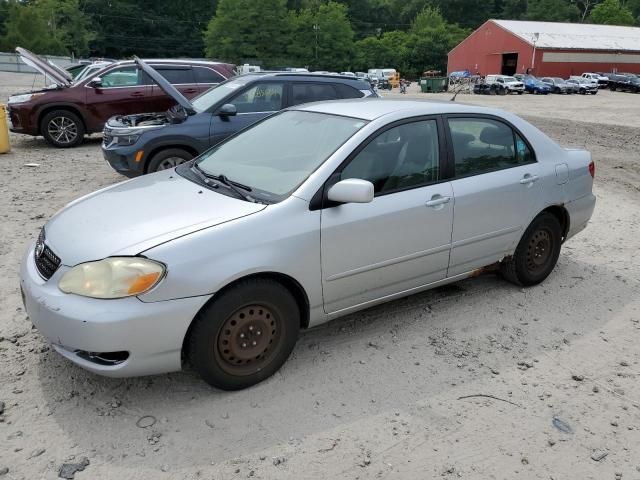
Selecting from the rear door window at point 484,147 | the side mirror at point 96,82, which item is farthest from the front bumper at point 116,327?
the side mirror at point 96,82

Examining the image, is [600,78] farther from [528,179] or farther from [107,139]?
[528,179]

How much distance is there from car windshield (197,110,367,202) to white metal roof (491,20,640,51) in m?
57.9

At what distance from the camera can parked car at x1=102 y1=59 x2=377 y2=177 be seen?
24.6ft

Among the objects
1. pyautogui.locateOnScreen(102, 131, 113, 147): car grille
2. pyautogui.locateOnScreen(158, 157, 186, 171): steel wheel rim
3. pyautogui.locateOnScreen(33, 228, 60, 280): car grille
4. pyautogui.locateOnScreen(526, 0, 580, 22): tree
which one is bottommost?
pyautogui.locateOnScreen(158, 157, 186, 171): steel wheel rim

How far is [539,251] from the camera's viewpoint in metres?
4.86

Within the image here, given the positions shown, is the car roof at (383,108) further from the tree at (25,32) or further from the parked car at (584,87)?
the tree at (25,32)

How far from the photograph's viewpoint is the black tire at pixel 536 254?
15.4 feet

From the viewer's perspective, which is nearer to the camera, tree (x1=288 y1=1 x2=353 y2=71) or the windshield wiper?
the windshield wiper

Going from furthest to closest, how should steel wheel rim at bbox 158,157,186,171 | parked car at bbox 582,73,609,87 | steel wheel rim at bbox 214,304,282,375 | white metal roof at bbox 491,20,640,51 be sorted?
white metal roof at bbox 491,20,640,51 → parked car at bbox 582,73,609,87 → steel wheel rim at bbox 158,157,186,171 → steel wheel rim at bbox 214,304,282,375

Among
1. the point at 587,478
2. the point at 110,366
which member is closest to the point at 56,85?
the point at 110,366

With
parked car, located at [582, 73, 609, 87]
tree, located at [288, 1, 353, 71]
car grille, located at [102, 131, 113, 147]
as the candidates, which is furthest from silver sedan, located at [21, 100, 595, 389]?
tree, located at [288, 1, 353, 71]

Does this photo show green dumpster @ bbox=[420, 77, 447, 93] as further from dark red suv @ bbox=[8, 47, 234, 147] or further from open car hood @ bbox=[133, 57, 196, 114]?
open car hood @ bbox=[133, 57, 196, 114]

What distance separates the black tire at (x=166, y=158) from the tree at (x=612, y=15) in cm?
9618

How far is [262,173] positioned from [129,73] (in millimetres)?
9004
